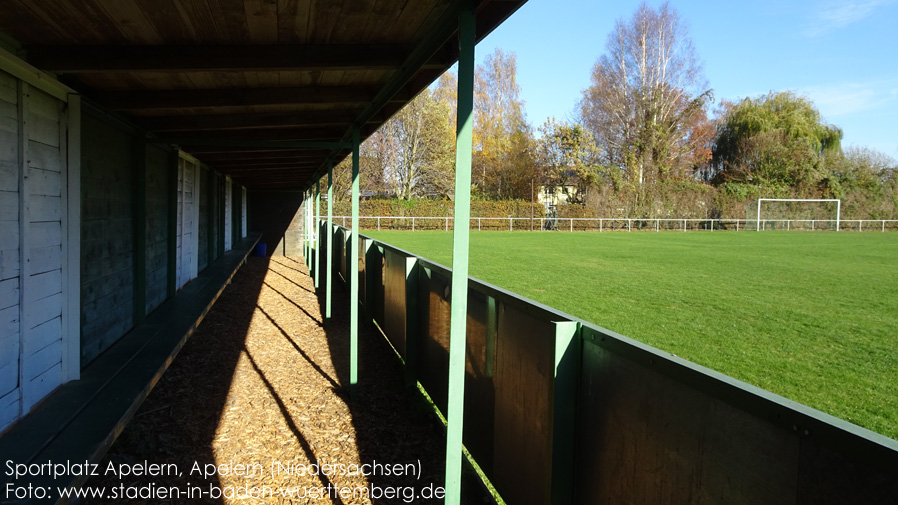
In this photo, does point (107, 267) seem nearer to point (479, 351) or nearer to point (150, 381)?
point (150, 381)

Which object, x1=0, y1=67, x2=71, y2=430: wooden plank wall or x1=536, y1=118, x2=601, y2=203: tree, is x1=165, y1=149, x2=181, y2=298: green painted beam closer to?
x1=0, y1=67, x2=71, y2=430: wooden plank wall

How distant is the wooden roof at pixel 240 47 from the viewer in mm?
2836

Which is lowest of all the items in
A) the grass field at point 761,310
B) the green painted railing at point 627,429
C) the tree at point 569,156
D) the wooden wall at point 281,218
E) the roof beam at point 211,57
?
the grass field at point 761,310

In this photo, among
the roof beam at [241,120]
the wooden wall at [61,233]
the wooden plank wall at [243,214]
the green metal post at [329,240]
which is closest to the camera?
the wooden wall at [61,233]

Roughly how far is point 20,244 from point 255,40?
5.52ft

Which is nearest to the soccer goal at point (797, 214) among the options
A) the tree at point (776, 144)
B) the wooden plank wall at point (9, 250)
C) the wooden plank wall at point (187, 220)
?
the tree at point (776, 144)

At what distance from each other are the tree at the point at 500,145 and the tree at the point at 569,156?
5.36ft

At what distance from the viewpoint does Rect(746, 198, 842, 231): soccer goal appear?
1703 inches

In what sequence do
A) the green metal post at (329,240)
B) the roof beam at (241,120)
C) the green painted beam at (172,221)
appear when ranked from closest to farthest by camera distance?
the roof beam at (241,120) → the green painted beam at (172,221) → the green metal post at (329,240)

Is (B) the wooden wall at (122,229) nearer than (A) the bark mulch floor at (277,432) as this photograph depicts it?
No

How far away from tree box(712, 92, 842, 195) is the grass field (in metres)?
29.7

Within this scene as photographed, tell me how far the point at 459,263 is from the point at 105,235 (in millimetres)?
3505

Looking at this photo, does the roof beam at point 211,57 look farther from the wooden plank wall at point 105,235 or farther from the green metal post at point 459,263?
the wooden plank wall at point 105,235

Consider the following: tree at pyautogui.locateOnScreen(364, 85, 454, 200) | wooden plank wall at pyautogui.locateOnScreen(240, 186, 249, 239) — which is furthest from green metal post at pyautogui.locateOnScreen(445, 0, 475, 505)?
tree at pyautogui.locateOnScreen(364, 85, 454, 200)
